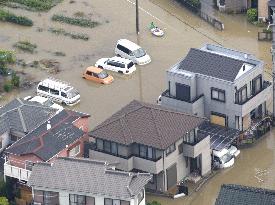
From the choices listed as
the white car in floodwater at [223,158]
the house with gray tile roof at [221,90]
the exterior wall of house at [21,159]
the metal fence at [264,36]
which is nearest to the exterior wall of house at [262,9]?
the metal fence at [264,36]

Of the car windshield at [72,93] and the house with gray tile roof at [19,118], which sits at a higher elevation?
the house with gray tile roof at [19,118]

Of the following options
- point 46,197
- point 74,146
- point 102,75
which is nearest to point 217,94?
point 74,146

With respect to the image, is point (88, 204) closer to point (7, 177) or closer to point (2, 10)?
point (7, 177)

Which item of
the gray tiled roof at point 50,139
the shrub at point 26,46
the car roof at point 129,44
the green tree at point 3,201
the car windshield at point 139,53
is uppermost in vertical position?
the gray tiled roof at point 50,139

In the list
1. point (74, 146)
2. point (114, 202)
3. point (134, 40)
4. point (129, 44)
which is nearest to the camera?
point (114, 202)

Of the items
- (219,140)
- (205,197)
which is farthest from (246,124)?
(205,197)

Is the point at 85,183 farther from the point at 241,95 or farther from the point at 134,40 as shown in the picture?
the point at 134,40

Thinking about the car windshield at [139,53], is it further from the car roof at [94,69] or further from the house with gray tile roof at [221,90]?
the house with gray tile roof at [221,90]
